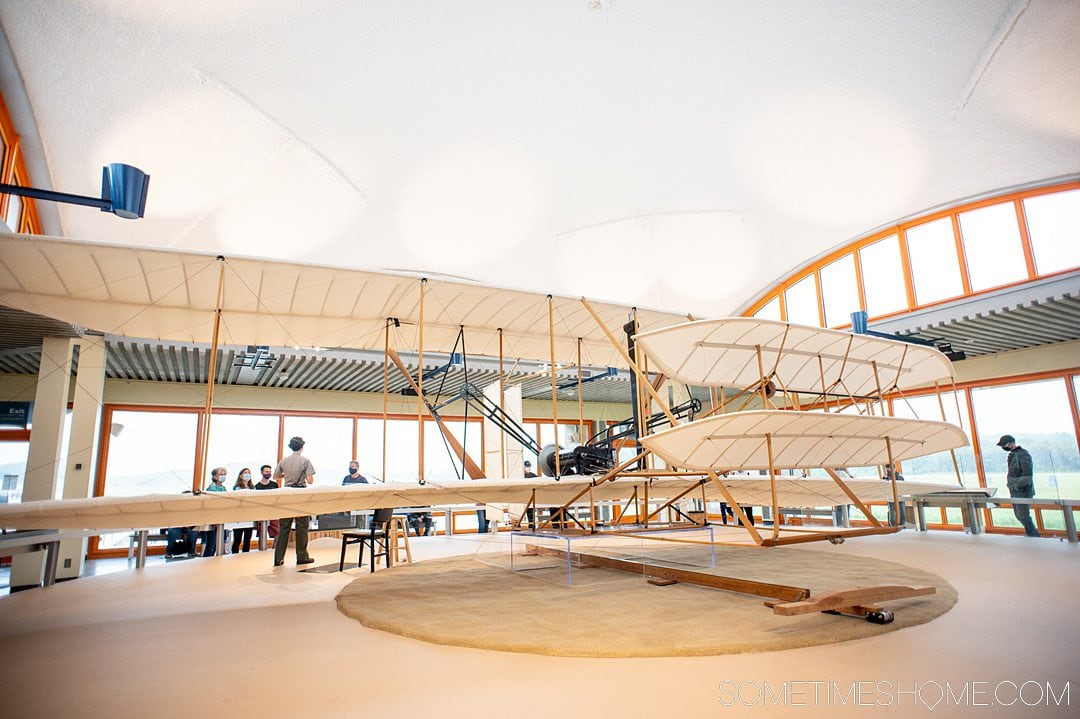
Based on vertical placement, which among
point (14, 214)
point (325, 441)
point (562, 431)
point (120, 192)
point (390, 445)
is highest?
point (14, 214)

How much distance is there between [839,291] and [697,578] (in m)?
11.7

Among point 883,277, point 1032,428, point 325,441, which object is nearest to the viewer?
point 1032,428

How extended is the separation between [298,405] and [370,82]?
10498 millimetres

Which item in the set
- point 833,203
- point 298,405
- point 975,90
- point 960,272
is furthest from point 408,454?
point 975,90

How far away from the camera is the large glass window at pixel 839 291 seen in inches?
543

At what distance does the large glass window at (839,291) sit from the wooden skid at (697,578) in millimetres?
10286

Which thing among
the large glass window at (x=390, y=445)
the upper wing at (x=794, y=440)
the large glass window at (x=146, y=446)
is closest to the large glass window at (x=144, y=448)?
the large glass window at (x=146, y=446)

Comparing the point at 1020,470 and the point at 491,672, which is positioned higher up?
the point at 1020,470

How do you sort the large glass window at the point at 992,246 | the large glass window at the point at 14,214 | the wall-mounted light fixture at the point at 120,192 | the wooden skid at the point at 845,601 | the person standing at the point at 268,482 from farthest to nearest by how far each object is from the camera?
the large glass window at the point at 992,246 < the person standing at the point at 268,482 < the large glass window at the point at 14,214 < the wooden skid at the point at 845,601 < the wall-mounted light fixture at the point at 120,192

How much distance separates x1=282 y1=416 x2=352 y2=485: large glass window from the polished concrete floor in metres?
11.8

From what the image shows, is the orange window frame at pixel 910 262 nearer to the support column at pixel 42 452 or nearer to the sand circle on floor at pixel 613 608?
the sand circle on floor at pixel 613 608

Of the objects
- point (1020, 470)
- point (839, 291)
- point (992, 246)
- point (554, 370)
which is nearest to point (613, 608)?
point (554, 370)

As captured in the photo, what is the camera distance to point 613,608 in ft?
14.2

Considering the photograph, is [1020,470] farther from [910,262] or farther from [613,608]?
[613,608]
